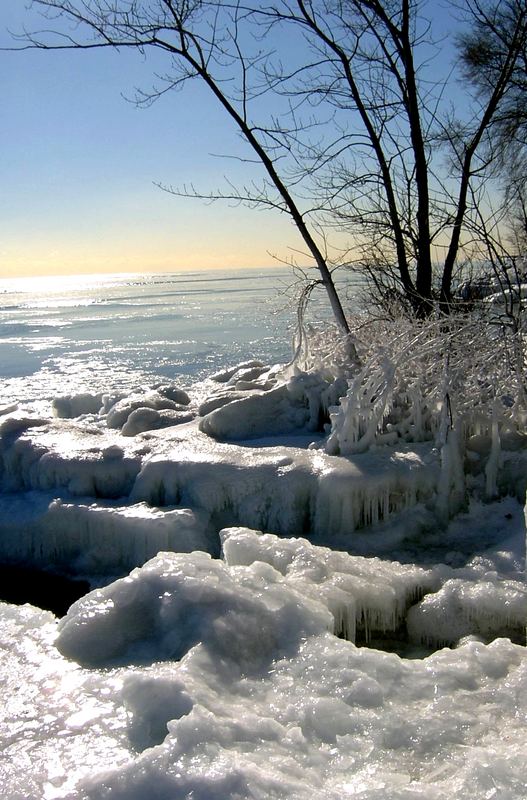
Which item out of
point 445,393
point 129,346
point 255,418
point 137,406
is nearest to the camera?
point 445,393

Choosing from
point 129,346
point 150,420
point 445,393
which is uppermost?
point 445,393

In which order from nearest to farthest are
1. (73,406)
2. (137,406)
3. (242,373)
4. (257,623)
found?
(257,623)
(137,406)
(242,373)
(73,406)

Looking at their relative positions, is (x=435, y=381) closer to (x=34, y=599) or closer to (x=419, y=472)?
(x=419, y=472)

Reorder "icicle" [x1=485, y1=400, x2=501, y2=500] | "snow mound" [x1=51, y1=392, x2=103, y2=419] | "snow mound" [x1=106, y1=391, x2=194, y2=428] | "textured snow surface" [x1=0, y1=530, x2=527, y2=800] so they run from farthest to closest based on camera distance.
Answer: "snow mound" [x1=51, y1=392, x2=103, y2=419] < "snow mound" [x1=106, y1=391, x2=194, y2=428] < "icicle" [x1=485, y1=400, x2=501, y2=500] < "textured snow surface" [x1=0, y1=530, x2=527, y2=800]

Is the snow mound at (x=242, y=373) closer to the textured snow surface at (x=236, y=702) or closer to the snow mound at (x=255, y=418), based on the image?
the snow mound at (x=255, y=418)

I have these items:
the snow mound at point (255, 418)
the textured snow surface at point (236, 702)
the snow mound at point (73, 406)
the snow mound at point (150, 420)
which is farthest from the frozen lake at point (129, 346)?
the textured snow surface at point (236, 702)

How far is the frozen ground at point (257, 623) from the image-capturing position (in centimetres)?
272

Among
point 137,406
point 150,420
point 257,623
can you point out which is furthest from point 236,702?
point 137,406

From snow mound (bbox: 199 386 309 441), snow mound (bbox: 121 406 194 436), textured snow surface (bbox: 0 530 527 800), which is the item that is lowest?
textured snow surface (bbox: 0 530 527 800)

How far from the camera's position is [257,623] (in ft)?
12.2

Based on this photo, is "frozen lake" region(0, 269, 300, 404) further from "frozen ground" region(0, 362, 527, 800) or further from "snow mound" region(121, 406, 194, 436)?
"frozen ground" region(0, 362, 527, 800)

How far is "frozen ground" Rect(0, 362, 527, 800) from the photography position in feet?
8.92

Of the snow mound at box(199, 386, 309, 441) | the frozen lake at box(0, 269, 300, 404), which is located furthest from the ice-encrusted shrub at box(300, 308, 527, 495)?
the frozen lake at box(0, 269, 300, 404)

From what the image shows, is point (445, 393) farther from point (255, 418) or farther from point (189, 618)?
point (189, 618)
